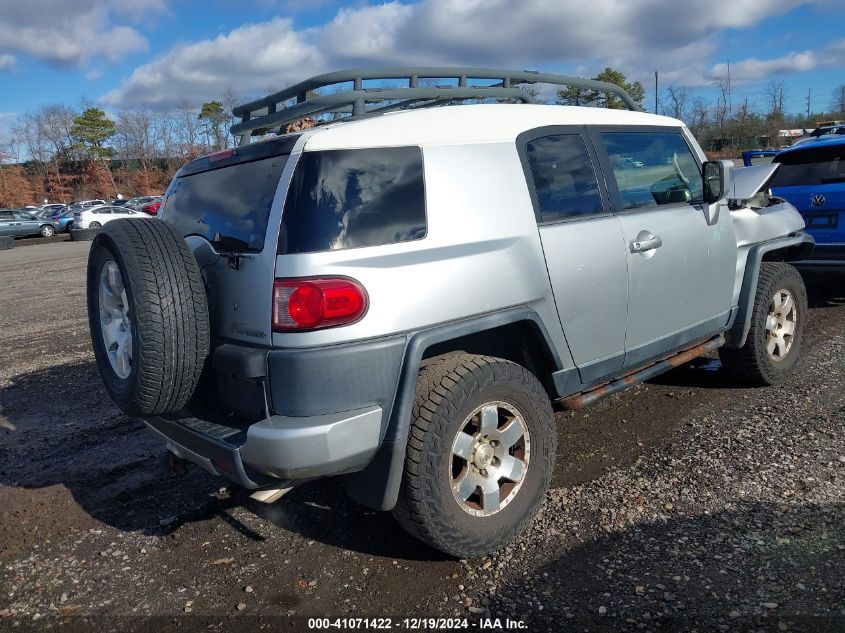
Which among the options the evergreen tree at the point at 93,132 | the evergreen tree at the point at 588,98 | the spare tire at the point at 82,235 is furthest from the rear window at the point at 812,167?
the evergreen tree at the point at 93,132

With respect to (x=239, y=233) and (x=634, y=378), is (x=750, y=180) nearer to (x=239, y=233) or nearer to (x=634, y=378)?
(x=634, y=378)

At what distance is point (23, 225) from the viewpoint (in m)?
32.1

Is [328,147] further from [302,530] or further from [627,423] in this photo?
[627,423]

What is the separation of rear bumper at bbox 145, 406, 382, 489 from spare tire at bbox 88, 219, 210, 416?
319 millimetres

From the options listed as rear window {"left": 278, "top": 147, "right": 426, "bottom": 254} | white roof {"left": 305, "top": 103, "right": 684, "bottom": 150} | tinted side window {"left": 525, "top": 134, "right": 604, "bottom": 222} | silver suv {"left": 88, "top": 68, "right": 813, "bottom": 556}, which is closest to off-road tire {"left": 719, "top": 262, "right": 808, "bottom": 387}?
silver suv {"left": 88, "top": 68, "right": 813, "bottom": 556}

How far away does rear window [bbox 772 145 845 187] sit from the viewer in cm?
722

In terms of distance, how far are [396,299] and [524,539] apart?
141 centimetres

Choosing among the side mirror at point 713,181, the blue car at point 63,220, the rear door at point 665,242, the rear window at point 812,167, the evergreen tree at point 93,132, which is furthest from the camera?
the evergreen tree at point 93,132

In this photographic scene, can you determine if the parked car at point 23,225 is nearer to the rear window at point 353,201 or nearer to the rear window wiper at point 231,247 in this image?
the rear window wiper at point 231,247

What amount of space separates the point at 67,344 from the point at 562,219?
6810mm

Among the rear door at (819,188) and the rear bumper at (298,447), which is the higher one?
the rear door at (819,188)

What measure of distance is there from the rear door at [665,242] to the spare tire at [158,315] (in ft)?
7.50

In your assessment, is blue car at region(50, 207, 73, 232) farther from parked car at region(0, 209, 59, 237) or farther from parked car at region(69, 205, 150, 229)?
parked car at region(69, 205, 150, 229)

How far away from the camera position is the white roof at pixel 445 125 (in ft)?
9.13
